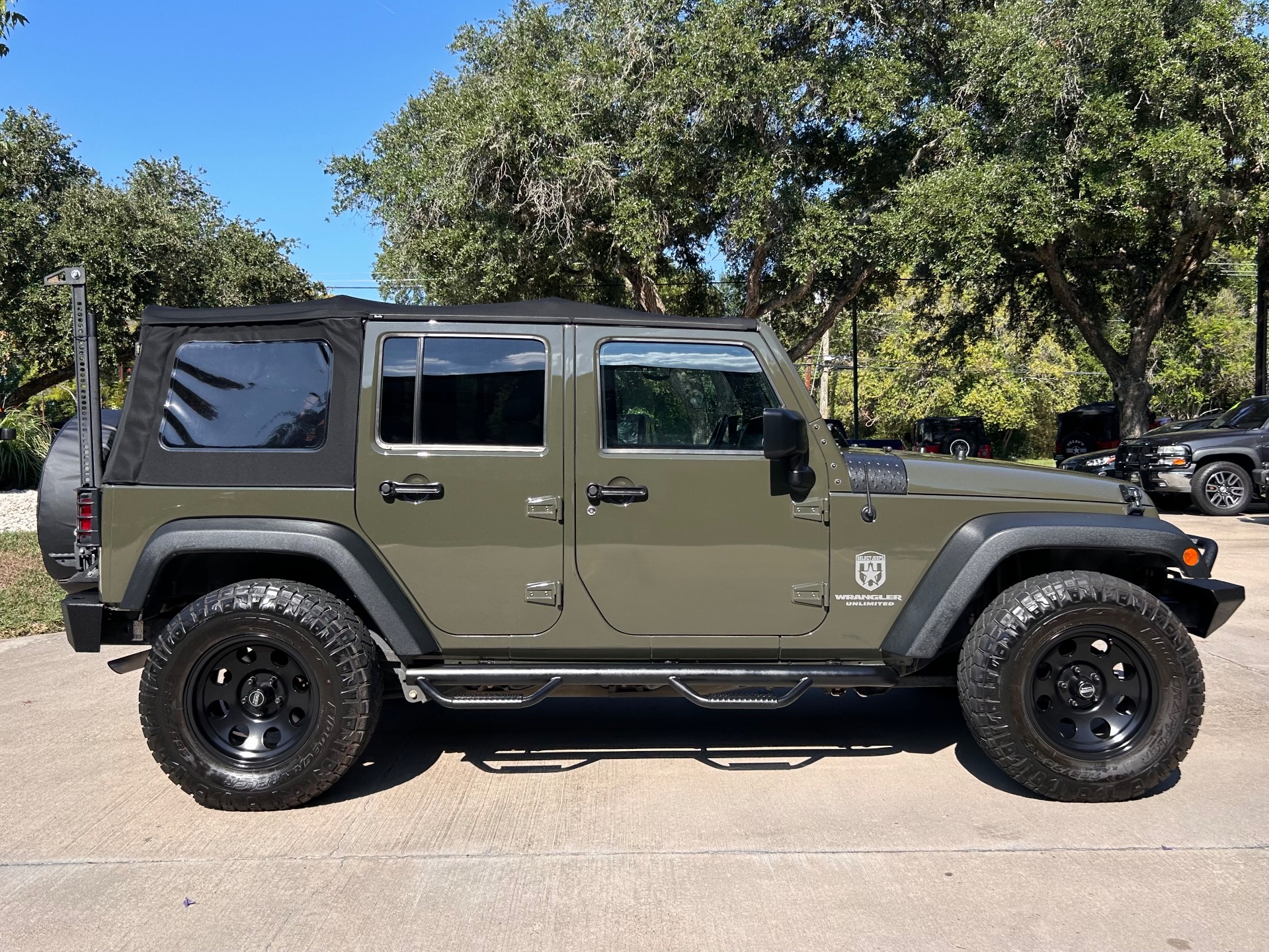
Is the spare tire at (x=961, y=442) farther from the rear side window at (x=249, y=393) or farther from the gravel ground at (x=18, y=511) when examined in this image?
the rear side window at (x=249, y=393)

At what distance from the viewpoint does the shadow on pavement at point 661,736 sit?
434 centimetres

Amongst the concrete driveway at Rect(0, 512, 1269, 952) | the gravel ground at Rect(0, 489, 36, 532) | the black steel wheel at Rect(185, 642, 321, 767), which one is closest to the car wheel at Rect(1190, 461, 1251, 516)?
the concrete driveway at Rect(0, 512, 1269, 952)

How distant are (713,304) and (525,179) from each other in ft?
21.3

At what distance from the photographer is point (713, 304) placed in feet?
70.0

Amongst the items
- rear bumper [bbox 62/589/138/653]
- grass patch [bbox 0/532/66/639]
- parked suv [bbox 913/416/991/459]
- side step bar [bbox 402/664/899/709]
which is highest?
parked suv [bbox 913/416/991/459]

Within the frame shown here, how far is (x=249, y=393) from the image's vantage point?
3.94 metres

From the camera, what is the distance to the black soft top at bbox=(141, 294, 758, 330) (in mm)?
3904

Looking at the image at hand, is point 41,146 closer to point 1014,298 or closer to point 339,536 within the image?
point 339,536

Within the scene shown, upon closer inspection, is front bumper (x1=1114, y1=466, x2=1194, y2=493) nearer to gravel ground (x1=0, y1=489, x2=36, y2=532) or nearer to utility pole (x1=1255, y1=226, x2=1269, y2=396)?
utility pole (x1=1255, y1=226, x2=1269, y2=396)

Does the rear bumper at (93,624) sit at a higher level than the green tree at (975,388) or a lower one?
lower

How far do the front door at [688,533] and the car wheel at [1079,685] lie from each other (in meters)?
0.72

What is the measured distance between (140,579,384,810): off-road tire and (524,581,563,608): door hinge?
2.20 feet

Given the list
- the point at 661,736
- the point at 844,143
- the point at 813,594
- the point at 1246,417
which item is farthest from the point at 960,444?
the point at 813,594

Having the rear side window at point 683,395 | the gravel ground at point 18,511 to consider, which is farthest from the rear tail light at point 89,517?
the gravel ground at point 18,511
